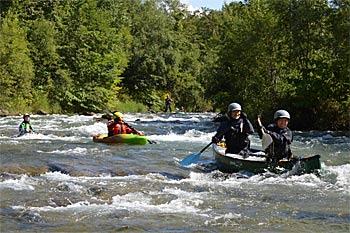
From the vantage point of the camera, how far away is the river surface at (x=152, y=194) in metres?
6.09

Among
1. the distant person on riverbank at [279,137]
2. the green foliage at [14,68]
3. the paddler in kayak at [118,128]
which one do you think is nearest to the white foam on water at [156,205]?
the distant person on riverbank at [279,137]

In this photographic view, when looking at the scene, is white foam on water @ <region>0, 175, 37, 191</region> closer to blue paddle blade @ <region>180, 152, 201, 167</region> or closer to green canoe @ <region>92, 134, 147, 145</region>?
blue paddle blade @ <region>180, 152, 201, 167</region>

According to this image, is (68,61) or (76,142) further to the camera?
(68,61)

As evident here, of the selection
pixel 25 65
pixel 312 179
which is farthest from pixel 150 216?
pixel 25 65

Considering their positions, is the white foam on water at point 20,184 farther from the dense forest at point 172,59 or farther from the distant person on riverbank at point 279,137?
the dense forest at point 172,59

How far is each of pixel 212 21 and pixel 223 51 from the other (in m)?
40.1

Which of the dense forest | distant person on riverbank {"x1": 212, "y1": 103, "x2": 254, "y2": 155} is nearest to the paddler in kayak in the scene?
distant person on riverbank {"x1": 212, "y1": 103, "x2": 254, "y2": 155}

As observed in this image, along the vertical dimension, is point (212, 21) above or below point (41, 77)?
above

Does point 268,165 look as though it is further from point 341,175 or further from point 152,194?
point 152,194

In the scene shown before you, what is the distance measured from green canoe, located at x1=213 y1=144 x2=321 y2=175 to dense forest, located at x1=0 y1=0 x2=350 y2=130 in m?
10.5

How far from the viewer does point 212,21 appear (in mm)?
63938

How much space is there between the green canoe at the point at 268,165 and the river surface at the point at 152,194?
0.15m

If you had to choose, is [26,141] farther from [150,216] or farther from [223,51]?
[223,51]

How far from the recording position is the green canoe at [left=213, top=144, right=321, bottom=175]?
9.33 metres
